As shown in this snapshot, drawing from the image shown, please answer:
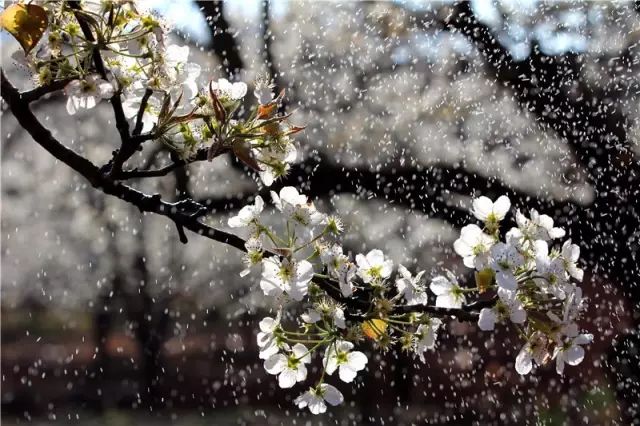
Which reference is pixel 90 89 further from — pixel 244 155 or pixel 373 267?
pixel 373 267

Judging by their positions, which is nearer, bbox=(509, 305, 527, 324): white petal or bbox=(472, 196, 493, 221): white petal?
bbox=(509, 305, 527, 324): white petal

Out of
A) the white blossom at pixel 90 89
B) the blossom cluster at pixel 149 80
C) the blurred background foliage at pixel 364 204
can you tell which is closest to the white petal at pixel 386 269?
the blossom cluster at pixel 149 80

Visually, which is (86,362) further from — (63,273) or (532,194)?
(532,194)

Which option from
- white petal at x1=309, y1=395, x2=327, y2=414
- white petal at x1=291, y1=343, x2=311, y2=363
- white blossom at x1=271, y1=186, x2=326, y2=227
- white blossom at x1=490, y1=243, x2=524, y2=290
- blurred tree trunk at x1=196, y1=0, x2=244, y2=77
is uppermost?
white blossom at x1=271, y1=186, x2=326, y2=227

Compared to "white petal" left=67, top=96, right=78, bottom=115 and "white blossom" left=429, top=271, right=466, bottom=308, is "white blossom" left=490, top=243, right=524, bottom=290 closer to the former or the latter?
"white blossom" left=429, top=271, right=466, bottom=308

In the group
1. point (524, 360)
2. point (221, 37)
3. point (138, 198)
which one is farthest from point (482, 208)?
point (221, 37)

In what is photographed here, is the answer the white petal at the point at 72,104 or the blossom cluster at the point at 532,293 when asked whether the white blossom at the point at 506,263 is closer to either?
the blossom cluster at the point at 532,293

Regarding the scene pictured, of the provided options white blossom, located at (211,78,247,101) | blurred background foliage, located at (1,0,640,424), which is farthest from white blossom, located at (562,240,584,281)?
blurred background foliage, located at (1,0,640,424)
